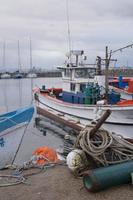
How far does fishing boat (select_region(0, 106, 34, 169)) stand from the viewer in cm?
738

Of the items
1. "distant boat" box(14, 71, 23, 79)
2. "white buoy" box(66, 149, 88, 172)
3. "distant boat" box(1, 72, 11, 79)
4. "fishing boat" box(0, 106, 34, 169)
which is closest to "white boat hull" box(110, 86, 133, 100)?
"fishing boat" box(0, 106, 34, 169)

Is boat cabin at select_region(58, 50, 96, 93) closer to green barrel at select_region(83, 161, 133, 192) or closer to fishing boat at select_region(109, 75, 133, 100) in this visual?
fishing boat at select_region(109, 75, 133, 100)

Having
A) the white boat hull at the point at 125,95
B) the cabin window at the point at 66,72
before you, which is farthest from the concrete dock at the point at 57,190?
the cabin window at the point at 66,72

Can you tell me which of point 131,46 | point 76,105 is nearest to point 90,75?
point 76,105

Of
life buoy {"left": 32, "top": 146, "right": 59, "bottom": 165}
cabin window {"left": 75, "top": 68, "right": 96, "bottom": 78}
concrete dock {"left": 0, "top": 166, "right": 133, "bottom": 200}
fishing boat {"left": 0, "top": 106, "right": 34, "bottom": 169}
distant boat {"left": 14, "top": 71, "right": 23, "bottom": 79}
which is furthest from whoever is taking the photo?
distant boat {"left": 14, "top": 71, "right": 23, "bottom": 79}

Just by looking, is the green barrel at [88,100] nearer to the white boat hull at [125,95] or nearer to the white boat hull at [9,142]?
the white boat hull at [125,95]

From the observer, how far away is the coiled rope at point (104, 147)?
5.68m

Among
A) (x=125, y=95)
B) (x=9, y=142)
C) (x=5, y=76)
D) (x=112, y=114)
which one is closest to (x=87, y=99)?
(x=112, y=114)

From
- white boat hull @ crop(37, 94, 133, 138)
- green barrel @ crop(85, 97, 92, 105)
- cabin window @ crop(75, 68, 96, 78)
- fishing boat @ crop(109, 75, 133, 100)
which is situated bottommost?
white boat hull @ crop(37, 94, 133, 138)

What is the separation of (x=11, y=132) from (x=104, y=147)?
2.60m

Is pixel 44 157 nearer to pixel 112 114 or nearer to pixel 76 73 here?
pixel 112 114

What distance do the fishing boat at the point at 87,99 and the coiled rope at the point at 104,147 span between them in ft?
24.0

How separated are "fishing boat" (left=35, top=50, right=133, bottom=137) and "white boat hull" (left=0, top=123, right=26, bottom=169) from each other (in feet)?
20.2

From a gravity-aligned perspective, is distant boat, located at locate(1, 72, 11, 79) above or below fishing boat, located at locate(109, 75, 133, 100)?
below
